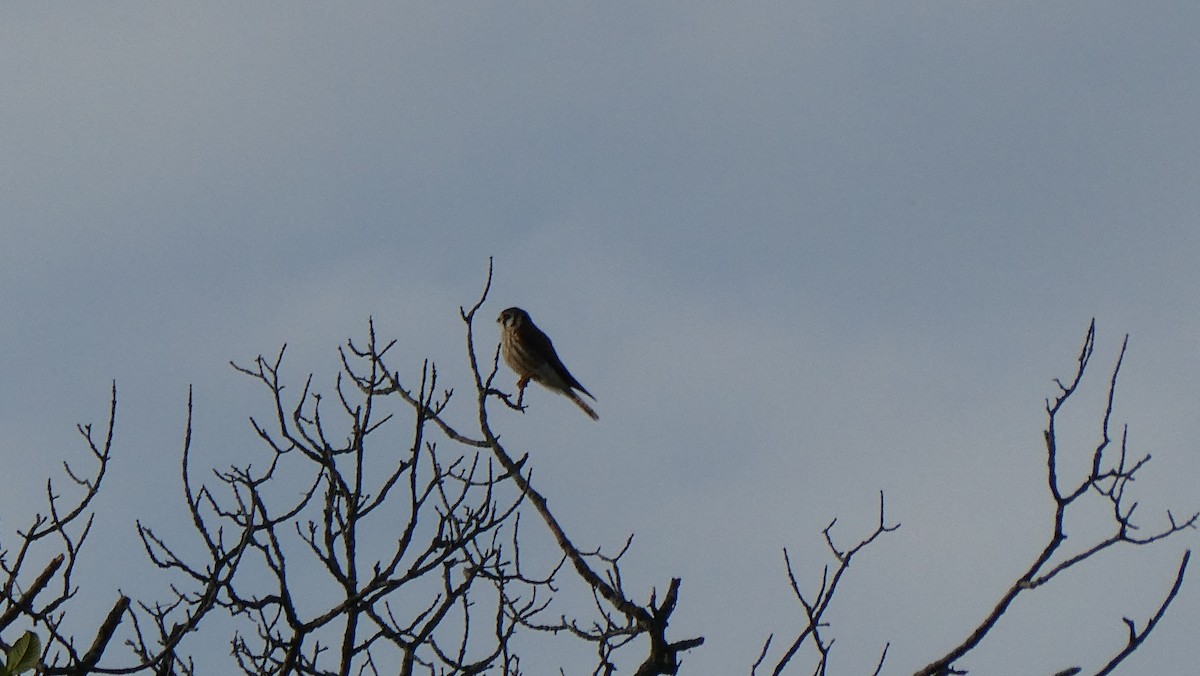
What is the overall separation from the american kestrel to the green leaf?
7789 mm

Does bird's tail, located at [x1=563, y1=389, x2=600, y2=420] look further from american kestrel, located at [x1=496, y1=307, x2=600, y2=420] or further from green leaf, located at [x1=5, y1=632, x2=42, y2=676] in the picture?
green leaf, located at [x1=5, y1=632, x2=42, y2=676]

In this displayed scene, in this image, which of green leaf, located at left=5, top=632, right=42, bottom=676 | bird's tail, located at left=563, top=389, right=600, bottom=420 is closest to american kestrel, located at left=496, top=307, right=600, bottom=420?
bird's tail, located at left=563, top=389, right=600, bottom=420

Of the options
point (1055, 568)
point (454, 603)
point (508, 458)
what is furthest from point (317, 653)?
point (1055, 568)

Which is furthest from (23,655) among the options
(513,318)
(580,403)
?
(513,318)

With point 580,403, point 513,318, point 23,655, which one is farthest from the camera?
point 513,318

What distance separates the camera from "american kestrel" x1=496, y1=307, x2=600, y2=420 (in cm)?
1094

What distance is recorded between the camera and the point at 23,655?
9.40 ft

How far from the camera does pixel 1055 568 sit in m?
3.71

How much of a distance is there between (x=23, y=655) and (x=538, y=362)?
8219 mm

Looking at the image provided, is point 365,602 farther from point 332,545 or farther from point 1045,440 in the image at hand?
point 1045,440

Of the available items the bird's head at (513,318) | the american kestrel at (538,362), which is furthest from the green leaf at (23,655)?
the bird's head at (513,318)

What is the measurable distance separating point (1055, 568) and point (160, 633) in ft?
9.94

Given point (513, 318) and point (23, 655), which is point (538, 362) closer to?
point (513, 318)

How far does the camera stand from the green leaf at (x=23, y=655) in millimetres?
2852
